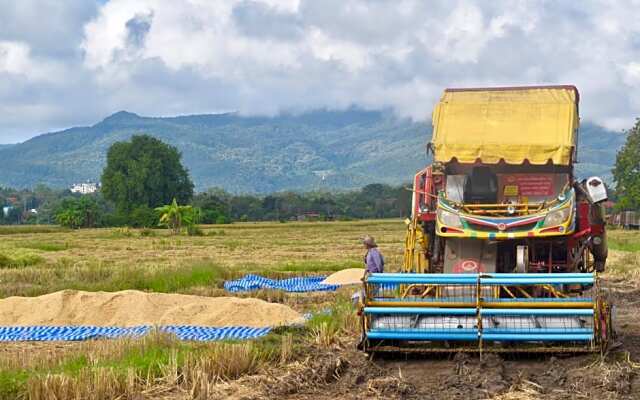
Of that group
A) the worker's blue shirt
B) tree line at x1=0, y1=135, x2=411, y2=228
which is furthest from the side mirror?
tree line at x1=0, y1=135, x2=411, y2=228

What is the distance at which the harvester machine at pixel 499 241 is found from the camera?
30.7 ft

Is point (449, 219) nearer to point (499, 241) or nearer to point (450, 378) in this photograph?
point (499, 241)

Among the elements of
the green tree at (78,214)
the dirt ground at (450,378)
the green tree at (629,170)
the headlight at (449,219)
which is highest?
the green tree at (629,170)

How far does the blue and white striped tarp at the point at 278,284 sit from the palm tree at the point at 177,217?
4091cm

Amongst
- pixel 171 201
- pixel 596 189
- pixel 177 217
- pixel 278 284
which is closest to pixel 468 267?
pixel 596 189

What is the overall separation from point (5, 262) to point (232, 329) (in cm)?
1726

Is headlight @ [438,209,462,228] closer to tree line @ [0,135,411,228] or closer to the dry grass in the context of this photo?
the dry grass

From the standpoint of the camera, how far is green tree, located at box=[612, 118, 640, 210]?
7038 centimetres

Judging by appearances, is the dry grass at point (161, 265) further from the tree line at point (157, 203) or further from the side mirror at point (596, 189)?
the tree line at point (157, 203)

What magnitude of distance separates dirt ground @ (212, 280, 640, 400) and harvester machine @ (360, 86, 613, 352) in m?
0.19

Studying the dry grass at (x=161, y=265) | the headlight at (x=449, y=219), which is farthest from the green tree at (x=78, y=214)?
the headlight at (x=449, y=219)

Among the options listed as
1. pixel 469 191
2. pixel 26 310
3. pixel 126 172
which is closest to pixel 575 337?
pixel 469 191

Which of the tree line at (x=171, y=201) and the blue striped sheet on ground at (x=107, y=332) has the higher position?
the tree line at (x=171, y=201)

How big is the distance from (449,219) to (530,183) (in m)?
1.39
